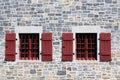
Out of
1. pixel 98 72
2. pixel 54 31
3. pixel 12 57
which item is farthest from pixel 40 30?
pixel 98 72

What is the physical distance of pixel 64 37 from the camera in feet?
46.5

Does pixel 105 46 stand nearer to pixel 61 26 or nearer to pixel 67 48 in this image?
pixel 67 48

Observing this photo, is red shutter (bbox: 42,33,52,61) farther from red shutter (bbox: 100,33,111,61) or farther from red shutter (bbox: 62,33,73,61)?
red shutter (bbox: 100,33,111,61)

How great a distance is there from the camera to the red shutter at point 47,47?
14.2 meters

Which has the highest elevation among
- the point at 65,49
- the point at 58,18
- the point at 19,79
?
the point at 58,18

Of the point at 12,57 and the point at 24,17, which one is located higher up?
the point at 24,17

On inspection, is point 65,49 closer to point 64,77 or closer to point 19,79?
point 64,77

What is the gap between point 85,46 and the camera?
14.4m

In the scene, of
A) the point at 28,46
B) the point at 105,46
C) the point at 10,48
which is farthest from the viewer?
the point at 28,46

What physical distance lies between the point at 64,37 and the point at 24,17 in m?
1.75

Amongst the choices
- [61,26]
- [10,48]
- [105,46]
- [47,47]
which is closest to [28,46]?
[10,48]

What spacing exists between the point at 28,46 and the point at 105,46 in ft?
9.80

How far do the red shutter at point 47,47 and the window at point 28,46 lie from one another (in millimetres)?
389

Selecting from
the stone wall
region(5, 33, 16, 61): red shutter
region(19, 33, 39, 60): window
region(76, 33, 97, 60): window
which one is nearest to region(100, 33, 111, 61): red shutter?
the stone wall
